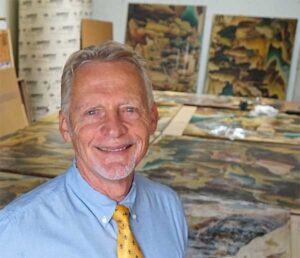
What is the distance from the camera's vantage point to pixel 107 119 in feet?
3.33

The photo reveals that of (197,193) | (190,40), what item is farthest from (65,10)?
(197,193)

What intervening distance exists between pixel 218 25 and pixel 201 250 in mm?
4457

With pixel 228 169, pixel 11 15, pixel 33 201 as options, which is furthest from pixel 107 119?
pixel 11 15

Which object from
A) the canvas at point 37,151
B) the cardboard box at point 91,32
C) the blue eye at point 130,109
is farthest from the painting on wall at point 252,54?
the blue eye at point 130,109

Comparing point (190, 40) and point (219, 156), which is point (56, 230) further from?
point (190, 40)

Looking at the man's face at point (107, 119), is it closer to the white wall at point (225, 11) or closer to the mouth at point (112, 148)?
the mouth at point (112, 148)

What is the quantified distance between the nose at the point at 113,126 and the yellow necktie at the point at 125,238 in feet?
0.59

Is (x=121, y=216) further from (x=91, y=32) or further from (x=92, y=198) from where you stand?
(x=91, y=32)

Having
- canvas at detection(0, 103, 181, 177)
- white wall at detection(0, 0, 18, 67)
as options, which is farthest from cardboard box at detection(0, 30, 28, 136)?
white wall at detection(0, 0, 18, 67)

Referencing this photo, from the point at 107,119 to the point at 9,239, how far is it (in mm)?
331

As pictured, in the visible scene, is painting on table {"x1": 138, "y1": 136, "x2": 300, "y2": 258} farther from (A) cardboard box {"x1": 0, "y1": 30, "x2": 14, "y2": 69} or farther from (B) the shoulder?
(A) cardboard box {"x1": 0, "y1": 30, "x2": 14, "y2": 69}

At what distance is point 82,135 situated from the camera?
103cm

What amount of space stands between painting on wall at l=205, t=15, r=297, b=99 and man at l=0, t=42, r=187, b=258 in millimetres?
4746

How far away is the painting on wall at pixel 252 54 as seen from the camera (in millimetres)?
5523
